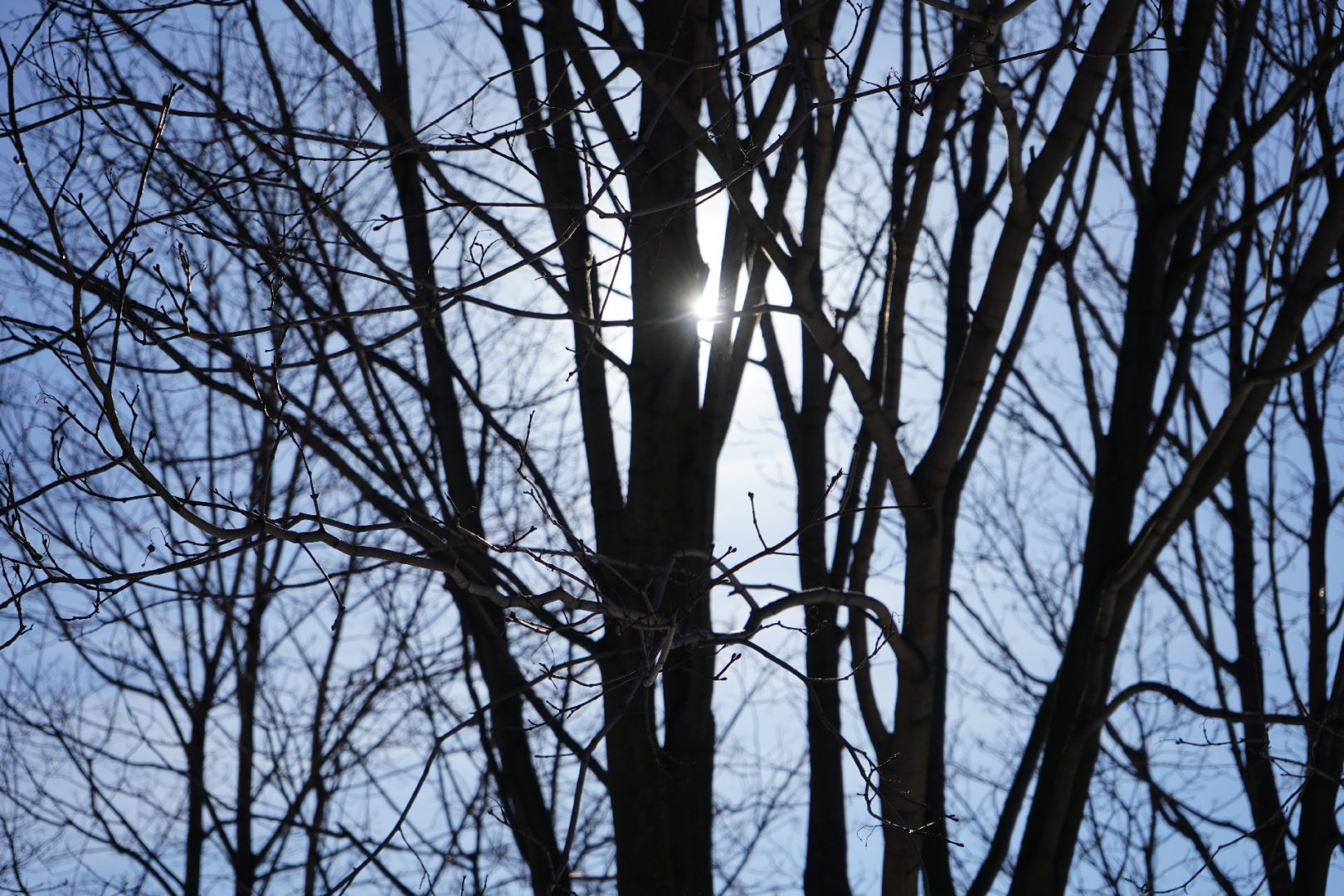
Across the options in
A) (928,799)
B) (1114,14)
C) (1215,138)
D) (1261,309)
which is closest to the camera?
(1114,14)

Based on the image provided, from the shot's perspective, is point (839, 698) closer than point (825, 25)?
No

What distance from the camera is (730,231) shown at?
10.7 feet

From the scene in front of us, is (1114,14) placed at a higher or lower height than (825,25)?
lower

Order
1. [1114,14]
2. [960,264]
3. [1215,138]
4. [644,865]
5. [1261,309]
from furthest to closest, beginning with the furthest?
[960,264]
[1215,138]
[644,865]
[1261,309]
[1114,14]

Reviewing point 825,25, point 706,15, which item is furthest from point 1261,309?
point 706,15

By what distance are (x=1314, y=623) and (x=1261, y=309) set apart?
5.47 feet

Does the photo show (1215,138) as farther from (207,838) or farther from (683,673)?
(207,838)

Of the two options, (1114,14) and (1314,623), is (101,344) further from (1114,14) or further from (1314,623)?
(1314,623)

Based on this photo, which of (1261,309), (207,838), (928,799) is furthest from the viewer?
(207,838)

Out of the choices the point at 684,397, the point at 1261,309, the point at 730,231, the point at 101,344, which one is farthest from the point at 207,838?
the point at 1261,309

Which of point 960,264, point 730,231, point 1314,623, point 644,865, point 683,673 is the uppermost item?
point 960,264

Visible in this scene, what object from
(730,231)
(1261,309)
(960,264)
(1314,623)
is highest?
(960,264)

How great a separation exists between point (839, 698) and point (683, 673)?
2.73 feet

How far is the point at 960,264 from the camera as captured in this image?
4070 millimetres
